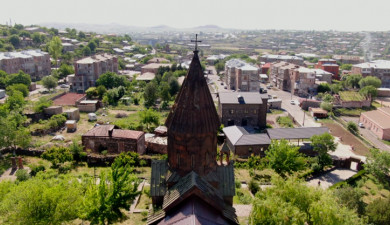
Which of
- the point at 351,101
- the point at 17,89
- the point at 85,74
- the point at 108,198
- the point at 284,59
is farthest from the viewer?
the point at 284,59

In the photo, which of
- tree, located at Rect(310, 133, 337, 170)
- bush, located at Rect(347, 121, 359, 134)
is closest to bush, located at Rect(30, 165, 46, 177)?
tree, located at Rect(310, 133, 337, 170)

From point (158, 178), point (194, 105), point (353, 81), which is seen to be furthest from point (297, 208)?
point (353, 81)

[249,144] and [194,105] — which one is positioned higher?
[194,105]

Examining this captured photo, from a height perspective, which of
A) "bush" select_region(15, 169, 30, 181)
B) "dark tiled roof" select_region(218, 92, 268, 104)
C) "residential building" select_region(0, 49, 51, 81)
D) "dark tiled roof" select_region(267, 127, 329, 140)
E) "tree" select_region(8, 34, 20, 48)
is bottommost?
"bush" select_region(15, 169, 30, 181)

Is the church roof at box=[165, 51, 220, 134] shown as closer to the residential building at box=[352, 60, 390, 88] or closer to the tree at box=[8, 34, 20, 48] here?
the residential building at box=[352, 60, 390, 88]

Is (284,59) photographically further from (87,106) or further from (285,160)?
(285,160)

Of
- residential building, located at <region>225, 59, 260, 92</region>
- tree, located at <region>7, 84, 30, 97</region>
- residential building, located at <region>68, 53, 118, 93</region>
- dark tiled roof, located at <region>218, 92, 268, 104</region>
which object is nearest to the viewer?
dark tiled roof, located at <region>218, 92, 268, 104</region>
